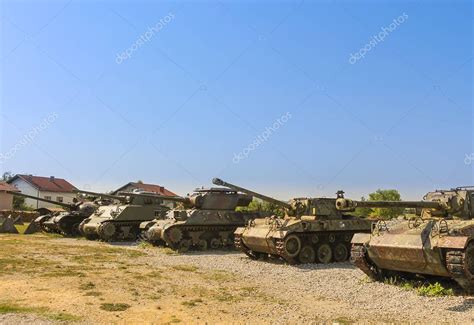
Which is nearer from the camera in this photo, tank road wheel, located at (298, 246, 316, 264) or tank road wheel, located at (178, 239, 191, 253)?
tank road wheel, located at (298, 246, 316, 264)

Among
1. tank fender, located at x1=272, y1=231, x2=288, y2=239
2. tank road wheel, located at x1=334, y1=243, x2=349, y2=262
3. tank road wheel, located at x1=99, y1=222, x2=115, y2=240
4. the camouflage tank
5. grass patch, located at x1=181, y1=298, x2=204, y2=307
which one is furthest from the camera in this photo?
tank road wheel, located at x1=99, y1=222, x2=115, y2=240

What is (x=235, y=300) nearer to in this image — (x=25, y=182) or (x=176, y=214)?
(x=176, y=214)

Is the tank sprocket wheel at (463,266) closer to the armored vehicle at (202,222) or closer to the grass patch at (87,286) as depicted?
the grass patch at (87,286)

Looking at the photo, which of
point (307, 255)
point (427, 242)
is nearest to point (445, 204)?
point (427, 242)

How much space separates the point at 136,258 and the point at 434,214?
10.4 metres

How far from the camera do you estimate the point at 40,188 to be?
2628 inches

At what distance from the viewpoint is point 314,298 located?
10.6m

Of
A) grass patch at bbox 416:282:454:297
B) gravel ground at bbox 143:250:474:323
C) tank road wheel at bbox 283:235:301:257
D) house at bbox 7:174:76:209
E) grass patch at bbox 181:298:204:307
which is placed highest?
house at bbox 7:174:76:209

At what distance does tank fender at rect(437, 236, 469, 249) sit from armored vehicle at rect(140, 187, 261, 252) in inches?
502

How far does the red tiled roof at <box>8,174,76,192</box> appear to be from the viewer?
67.6 m

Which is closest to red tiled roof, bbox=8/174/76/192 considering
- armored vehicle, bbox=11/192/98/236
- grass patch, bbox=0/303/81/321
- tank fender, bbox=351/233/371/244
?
armored vehicle, bbox=11/192/98/236

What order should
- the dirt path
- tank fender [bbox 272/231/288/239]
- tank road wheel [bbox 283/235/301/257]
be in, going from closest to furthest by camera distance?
the dirt path → tank fender [bbox 272/231/288/239] → tank road wheel [bbox 283/235/301/257]

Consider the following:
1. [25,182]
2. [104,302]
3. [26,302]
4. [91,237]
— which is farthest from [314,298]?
[25,182]

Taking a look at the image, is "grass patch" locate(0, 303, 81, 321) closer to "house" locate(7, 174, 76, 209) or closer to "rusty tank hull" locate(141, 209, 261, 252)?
"rusty tank hull" locate(141, 209, 261, 252)
